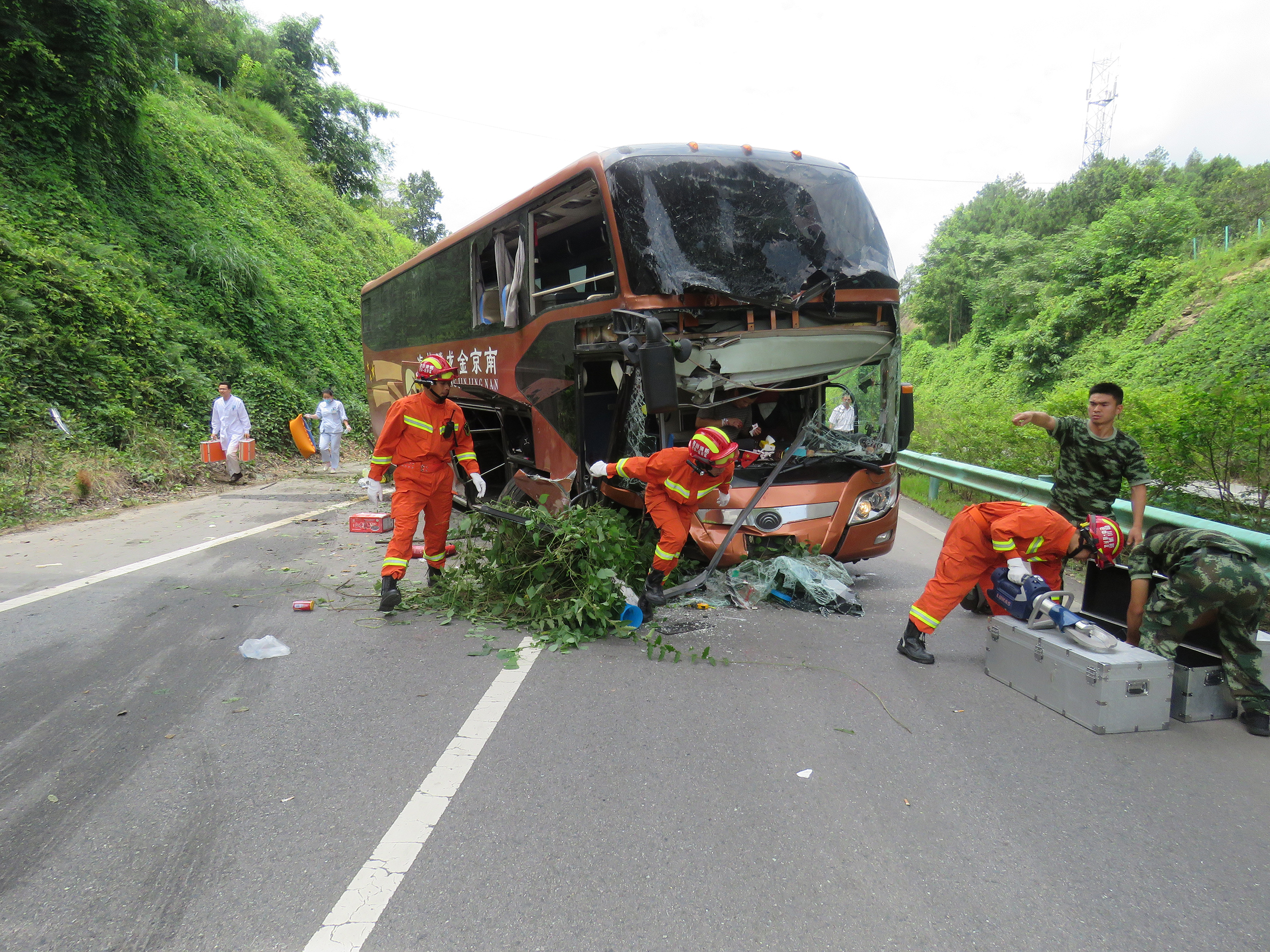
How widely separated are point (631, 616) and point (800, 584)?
1362mm

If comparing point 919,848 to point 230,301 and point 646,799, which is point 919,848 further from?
point 230,301

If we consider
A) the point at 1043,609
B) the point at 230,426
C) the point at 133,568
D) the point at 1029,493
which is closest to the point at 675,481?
the point at 1043,609

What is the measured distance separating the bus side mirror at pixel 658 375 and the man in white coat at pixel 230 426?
10394 mm

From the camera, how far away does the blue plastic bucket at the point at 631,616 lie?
5227 mm

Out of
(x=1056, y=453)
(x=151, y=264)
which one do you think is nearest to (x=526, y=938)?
(x=1056, y=453)

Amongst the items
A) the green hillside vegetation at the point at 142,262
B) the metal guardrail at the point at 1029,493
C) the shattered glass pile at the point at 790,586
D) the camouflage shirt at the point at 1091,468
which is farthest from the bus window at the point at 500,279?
the green hillside vegetation at the point at 142,262

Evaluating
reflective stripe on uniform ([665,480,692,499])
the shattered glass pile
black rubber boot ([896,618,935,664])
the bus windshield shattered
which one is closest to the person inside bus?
the bus windshield shattered

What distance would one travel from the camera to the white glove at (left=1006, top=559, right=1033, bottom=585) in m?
4.20

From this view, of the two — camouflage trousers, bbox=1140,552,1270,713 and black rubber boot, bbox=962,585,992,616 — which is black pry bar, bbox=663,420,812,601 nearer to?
black rubber boot, bbox=962,585,992,616

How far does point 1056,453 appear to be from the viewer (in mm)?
8727

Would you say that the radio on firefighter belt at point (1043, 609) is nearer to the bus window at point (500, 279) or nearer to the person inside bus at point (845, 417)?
the person inside bus at point (845, 417)

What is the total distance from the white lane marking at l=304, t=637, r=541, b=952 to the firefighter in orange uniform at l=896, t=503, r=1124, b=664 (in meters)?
2.50

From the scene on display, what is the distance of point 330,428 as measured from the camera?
15.3 metres

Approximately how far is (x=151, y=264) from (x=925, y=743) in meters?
17.1
